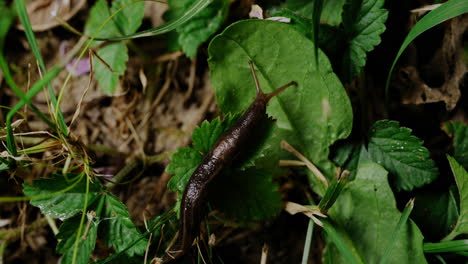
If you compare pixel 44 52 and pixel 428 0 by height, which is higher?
pixel 428 0

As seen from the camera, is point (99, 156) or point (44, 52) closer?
point (99, 156)

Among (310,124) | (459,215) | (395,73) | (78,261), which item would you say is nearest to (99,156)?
(78,261)

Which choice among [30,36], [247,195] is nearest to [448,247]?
[247,195]

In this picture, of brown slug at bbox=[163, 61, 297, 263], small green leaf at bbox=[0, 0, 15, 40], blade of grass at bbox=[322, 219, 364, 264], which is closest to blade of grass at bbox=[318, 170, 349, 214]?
blade of grass at bbox=[322, 219, 364, 264]

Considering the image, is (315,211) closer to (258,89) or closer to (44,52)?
(258,89)

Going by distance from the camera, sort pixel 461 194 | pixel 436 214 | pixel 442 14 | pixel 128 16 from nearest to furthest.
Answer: pixel 442 14
pixel 461 194
pixel 436 214
pixel 128 16

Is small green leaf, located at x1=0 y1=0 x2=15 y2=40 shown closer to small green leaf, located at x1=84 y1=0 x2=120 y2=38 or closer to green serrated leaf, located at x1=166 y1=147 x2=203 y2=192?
small green leaf, located at x1=84 y1=0 x2=120 y2=38

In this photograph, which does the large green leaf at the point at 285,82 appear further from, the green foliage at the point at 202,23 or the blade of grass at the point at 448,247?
the blade of grass at the point at 448,247

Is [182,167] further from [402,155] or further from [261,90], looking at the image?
[402,155]
